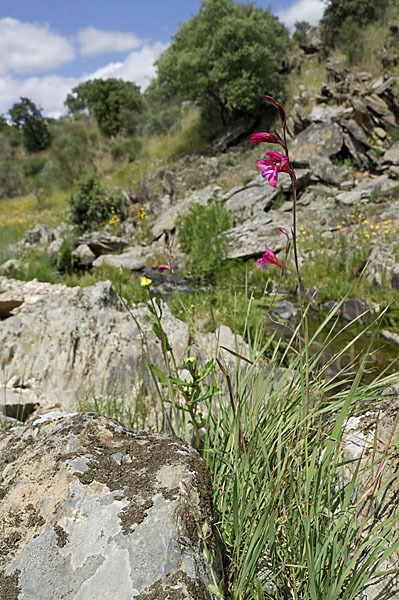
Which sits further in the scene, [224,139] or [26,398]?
[224,139]

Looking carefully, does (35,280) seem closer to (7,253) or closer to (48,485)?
(7,253)

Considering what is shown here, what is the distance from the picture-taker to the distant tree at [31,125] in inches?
989

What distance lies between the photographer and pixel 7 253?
8820mm

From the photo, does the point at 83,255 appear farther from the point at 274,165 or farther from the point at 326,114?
the point at 326,114

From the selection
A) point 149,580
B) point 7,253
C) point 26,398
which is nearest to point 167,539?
point 149,580

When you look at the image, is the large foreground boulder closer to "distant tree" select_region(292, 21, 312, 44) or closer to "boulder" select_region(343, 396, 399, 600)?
"boulder" select_region(343, 396, 399, 600)

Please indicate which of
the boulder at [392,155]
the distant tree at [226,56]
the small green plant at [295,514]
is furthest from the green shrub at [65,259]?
the distant tree at [226,56]

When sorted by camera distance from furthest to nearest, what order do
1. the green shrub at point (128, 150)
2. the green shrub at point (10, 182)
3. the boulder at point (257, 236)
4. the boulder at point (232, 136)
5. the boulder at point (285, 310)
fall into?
the green shrub at point (10, 182) → the green shrub at point (128, 150) → the boulder at point (232, 136) → the boulder at point (257, 236) → the boulder at point (285, 310)

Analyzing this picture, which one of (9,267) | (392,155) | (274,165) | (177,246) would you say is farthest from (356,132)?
(274,165)

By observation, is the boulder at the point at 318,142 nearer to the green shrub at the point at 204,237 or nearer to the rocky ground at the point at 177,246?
the rocky ground at the point at 177,246

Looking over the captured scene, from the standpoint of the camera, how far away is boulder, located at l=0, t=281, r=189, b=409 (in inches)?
122

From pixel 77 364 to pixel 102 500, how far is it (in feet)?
7.30

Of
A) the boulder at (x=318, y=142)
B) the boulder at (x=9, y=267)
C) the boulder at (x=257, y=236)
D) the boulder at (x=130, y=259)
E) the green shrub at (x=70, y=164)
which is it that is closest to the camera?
the boulder at (x=257, y=236)

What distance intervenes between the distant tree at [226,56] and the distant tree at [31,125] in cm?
1413
